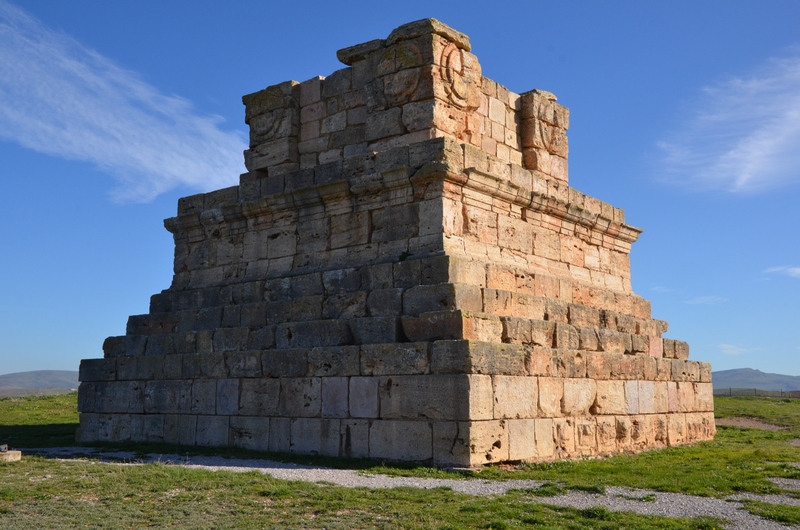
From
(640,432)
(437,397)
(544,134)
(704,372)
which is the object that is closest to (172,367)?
(437,397)

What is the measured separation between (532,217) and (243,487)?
7.42 meters

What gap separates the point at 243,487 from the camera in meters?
10.0

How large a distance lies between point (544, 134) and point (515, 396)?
6.23 meters

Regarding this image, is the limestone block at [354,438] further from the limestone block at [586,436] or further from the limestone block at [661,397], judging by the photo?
the limestone block at [661,397]

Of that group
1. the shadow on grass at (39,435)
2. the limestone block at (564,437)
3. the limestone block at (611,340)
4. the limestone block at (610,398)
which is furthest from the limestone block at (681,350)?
the shadow on grass at (39,435)

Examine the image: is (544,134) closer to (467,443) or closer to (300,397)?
(300,397)

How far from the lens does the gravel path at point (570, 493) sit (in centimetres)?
898

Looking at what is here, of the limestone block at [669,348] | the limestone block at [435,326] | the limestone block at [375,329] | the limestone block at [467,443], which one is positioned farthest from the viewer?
the limestone block at [669,348]

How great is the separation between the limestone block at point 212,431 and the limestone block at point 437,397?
141 inches

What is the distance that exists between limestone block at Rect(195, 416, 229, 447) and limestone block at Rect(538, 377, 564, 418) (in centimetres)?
542

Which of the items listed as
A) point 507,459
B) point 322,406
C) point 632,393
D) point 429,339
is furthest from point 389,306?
point 632,393

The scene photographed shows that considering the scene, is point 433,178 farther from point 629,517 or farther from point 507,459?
point 629,517

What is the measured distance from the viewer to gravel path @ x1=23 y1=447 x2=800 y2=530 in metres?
8.98

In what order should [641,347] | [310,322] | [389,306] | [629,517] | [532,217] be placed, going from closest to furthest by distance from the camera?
[629,517] < [389,306] < [310,322] < [532,217] < [641,347]
